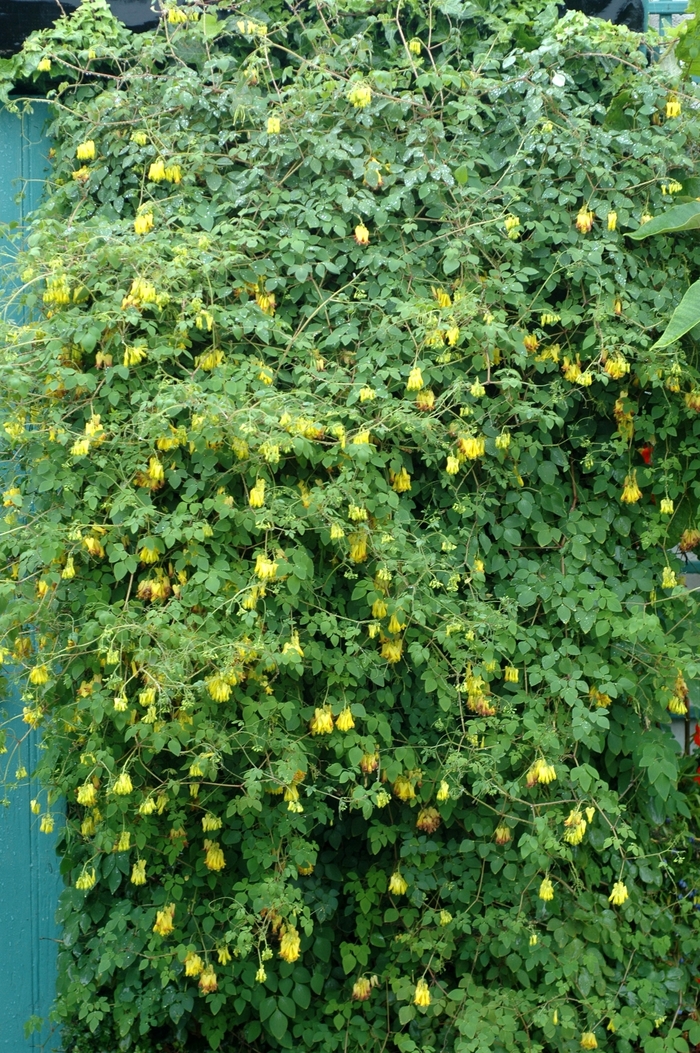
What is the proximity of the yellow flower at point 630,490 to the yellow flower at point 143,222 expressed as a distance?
2.09 meters

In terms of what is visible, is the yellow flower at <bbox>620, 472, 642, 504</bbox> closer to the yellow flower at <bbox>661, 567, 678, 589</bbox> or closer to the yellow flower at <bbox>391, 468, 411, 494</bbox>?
the yellow flower at <bbox>661, 567, 678, 589</bbox>

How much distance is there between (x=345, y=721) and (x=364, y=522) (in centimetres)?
69

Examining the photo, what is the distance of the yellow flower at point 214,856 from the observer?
3.78 m

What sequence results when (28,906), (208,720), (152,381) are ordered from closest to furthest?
1. (208,720)
2. (152,381)
3. (28,906)

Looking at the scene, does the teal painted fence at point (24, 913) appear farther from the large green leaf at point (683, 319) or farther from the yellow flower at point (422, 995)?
the large green leaf at point (683, 319)

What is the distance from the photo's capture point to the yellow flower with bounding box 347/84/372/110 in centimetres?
395

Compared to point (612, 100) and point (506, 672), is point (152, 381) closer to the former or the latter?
point (506, 672)

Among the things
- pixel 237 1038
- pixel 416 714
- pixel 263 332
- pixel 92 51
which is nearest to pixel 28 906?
pixel 237 1038

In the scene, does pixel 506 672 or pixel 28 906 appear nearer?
pixel 506 672

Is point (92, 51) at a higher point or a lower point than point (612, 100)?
higher

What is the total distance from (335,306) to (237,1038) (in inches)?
115

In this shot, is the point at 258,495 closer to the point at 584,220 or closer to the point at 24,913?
the point at 584,220

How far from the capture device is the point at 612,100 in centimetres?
428

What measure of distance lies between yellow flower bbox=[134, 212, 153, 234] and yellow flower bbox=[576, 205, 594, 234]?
1627mm
